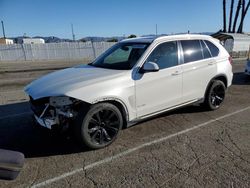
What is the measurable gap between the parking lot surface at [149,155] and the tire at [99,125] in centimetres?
17

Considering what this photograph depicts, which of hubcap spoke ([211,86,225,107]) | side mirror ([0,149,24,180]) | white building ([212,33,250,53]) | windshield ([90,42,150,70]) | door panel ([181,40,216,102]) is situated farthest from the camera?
white building ([212,33,250,53])

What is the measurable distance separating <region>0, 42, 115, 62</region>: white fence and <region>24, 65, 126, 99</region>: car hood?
27959mm

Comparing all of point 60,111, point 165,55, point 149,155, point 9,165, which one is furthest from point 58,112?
point 165,55

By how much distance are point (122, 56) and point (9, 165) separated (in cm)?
342

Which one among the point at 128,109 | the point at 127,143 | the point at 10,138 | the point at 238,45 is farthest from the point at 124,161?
the point at 238,45

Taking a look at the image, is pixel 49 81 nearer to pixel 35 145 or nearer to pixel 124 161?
pixel 35 145

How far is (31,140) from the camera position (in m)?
4.23

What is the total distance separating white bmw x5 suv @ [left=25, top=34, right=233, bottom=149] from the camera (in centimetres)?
360

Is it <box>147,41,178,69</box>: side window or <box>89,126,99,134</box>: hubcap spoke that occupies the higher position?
<box>147,41,178,69</box>: side window

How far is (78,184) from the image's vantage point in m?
2.97

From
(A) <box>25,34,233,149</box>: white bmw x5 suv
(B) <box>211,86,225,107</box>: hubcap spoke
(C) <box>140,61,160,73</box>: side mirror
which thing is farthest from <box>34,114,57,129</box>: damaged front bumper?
(B) <box>211,86,225,107</box>: hubcap spoke

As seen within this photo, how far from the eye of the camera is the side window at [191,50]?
193 inches

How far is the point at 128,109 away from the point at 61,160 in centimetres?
136

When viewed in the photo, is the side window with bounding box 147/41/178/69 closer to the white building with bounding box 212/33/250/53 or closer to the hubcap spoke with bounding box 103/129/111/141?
the hubcap spoke with bounding box 103/129/111/141
